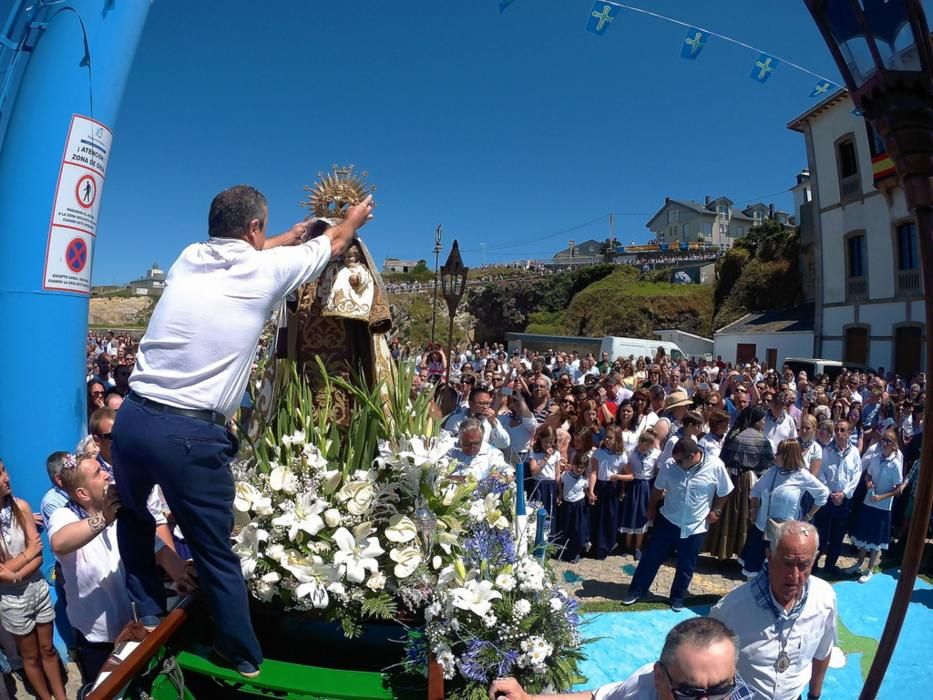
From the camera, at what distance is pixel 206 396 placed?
210 centimetres

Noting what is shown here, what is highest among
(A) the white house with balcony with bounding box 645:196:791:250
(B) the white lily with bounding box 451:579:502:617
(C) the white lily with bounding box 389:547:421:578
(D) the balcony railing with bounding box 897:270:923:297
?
(A) the white house with balcony with bounding box 645:196:791:250

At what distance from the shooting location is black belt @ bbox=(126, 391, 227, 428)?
2.07 meters

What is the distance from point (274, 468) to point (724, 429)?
6094mm

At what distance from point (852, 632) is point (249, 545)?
555 centimetres

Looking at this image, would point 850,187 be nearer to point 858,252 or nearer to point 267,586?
point 858,252

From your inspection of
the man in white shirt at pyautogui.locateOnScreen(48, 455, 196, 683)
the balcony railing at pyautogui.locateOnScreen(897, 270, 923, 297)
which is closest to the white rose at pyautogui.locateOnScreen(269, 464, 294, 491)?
the man in white shirt at pyautogui.locateOnScreen(48, 455, 196, 683)

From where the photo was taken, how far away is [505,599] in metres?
2.22

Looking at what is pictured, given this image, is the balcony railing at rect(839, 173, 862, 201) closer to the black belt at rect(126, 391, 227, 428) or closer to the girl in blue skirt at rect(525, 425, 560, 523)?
the girl in blue skirt at rect(525, 425, 560, 523)

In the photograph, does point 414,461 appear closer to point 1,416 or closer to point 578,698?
point 578,698

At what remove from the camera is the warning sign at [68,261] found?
4.80 metres

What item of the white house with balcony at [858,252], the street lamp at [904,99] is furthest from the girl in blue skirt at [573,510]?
the white house with balcony at [858,252]

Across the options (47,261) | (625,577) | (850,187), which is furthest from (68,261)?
(850,187)

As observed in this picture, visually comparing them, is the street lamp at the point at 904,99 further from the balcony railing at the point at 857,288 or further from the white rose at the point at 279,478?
the balcony railing at the point at 857,288

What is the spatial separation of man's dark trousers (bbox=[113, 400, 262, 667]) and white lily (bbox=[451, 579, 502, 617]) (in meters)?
0.69
